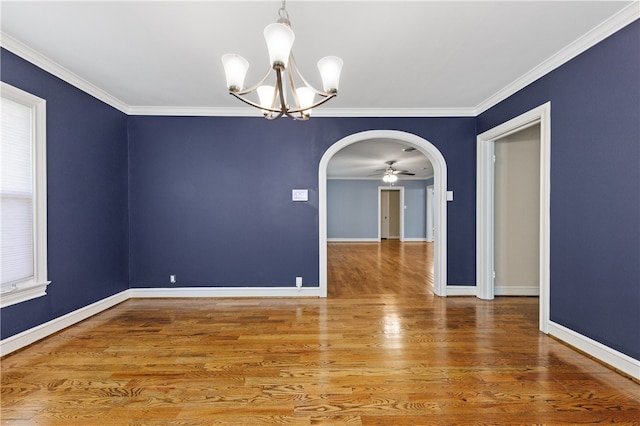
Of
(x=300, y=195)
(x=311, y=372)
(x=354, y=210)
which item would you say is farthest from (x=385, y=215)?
(x=311, y=372)

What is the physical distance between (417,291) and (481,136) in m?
2.32

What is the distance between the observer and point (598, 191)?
2180mm

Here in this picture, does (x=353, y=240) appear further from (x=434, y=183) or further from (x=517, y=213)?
(x=517, y=213)

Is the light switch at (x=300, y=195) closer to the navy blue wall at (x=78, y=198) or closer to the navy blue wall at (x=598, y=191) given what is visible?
the navy blue wall at (x=78, y=198)

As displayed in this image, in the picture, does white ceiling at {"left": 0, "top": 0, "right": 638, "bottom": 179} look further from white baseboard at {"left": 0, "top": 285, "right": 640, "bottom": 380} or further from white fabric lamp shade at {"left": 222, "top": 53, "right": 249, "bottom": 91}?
white baseboard at {"left": 0, "top": 285, "right": 640, "bottom": 380}

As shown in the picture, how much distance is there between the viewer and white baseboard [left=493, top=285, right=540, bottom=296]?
12.6 feet

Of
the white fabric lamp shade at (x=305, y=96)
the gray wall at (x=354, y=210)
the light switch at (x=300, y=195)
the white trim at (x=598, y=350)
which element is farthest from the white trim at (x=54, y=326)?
the gray wall at (x=354, y=210)

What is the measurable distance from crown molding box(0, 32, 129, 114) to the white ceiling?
0.02 meters

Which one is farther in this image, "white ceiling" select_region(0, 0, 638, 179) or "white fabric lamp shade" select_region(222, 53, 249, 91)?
"white ceiling" select_region(0, 0, 638, 179)

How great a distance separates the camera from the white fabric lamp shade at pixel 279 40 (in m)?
1.48

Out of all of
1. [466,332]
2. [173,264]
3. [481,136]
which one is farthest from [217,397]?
[481,136]

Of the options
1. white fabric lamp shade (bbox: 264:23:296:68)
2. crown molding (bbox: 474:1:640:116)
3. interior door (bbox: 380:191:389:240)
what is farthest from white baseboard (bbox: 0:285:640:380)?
interior door (bbox: 380:191:389:240)

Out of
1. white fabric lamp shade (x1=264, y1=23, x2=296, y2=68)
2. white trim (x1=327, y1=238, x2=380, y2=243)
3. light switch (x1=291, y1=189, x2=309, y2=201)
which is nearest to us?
white fabric lamp shade (x1=264, y1=23, x2=296, y2=68)

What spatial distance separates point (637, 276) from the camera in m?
1.92
